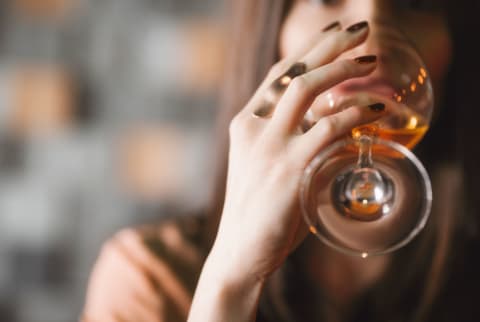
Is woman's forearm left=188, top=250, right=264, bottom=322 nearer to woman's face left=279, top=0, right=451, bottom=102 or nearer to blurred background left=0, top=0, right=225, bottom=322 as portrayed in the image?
woman's face left=279, top=0, right=451, bottom=102

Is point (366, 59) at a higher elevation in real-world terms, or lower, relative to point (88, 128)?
higher

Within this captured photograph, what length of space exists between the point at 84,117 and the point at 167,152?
12.0 inches

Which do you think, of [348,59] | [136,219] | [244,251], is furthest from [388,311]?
[136,219]

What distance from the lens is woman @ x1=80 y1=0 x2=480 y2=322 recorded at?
2.40ft

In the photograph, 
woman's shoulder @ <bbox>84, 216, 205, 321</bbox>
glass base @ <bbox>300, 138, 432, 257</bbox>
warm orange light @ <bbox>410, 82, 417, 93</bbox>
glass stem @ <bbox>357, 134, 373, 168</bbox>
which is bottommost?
woman's shoulder @ <bbox>84, 216, 205, 321</bbox>

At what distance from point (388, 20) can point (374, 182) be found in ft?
1.10

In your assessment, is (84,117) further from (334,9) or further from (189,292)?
(334,9)

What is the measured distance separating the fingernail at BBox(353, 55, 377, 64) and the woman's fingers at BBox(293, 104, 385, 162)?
0.05 metres

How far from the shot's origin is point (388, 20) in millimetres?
914

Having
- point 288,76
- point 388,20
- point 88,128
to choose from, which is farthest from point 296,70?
point 88,128

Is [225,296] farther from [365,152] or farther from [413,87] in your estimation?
[413,87]

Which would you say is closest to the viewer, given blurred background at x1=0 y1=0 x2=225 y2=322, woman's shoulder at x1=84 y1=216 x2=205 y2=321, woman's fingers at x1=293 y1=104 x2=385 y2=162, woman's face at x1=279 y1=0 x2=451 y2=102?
woman's fingers at x1=293 y1=104 x2=385 y2=162

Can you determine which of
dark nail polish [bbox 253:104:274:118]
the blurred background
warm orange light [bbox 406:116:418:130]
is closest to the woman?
dark nail polish [bbox 253:104:274:118]

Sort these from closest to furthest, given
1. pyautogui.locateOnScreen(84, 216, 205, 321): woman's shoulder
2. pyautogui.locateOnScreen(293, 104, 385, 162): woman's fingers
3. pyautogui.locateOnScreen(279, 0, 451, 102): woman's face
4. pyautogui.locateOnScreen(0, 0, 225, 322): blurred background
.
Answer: pyautogui.locateOnScreen(293, 104, 385, 162): woman's fingers, pyautogui.locateOnScreen(279, 0, 451, 102): woman's face, pyautogui.locateOnScreen(84, 216, 205, 321): woman's shoulder, pyautogui.locateOnScreen(0, 0, 225, 322): blurred background
